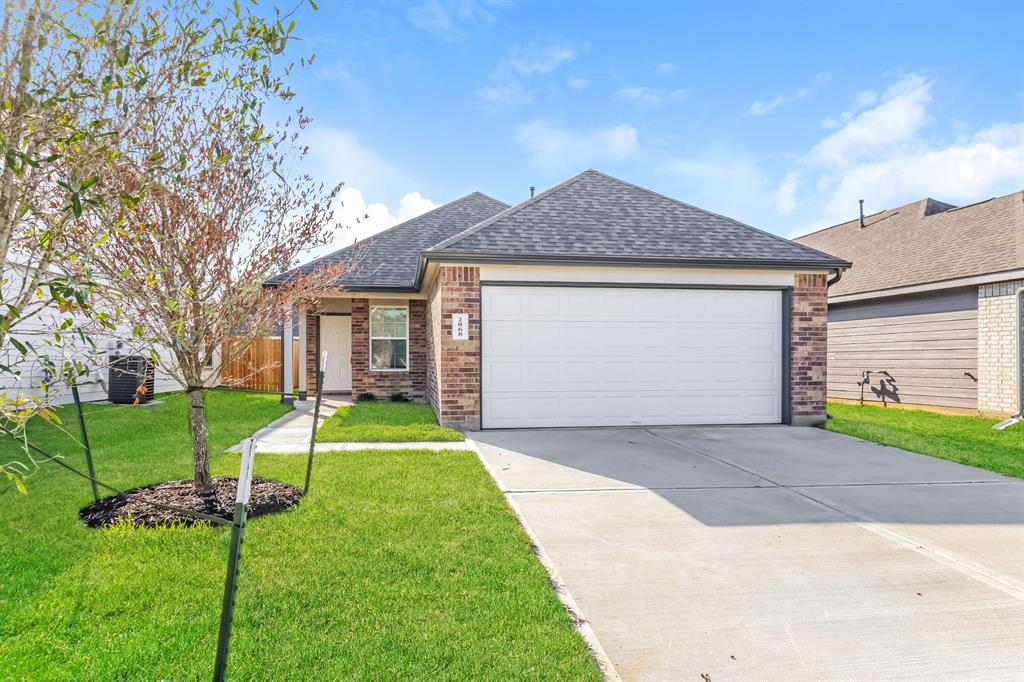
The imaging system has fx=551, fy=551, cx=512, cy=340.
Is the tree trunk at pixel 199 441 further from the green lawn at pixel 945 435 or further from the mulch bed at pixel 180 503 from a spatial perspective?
the green lawn at pixel 945 435

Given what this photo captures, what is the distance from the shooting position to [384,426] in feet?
28.9

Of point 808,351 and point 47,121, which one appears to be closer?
point 47,121

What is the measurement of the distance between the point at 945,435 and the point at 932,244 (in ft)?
23.2

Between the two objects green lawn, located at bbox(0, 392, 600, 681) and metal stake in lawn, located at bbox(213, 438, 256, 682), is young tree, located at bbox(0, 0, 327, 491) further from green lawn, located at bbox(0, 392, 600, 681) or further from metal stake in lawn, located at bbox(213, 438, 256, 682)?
green lawn, located at bbox(0, 392, 600, 681)

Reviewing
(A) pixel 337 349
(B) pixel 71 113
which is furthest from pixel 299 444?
(A) pixel 337 349

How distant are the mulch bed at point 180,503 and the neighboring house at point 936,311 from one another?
12585 millimetres

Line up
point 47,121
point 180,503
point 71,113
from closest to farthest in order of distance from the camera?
point 47,121, point 71,113, point 180,503

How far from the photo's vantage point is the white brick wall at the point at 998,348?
406 inches

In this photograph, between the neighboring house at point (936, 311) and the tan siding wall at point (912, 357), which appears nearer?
the neighboring house at point (936, 311)

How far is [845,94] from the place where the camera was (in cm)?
1021

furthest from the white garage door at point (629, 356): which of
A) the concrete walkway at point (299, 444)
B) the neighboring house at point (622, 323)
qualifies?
the concrete walkway at point (299, 444)

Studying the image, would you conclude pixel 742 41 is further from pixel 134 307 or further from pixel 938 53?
pixel 134 307

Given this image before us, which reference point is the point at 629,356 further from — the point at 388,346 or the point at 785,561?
the point at 388,346

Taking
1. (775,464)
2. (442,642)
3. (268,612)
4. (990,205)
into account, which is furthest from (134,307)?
(990,205)
